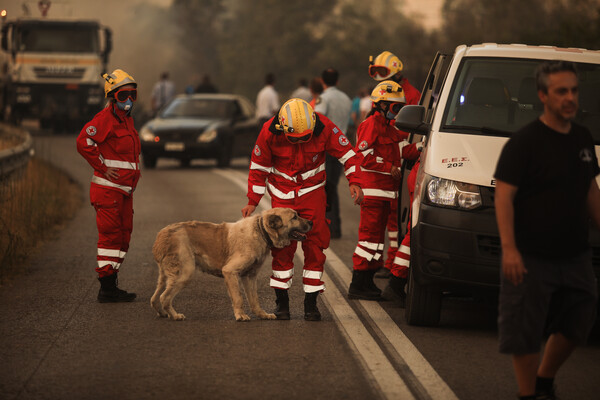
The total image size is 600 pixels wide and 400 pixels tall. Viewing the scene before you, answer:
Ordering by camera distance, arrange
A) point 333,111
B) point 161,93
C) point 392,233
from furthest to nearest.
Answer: point 161,93
point 333,111
point 392,233

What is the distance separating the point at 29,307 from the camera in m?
8.52

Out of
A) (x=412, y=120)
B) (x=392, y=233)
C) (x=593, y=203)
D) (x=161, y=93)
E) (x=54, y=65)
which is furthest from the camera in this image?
(x=54, y=65)

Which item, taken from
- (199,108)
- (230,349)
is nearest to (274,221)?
(230,349)

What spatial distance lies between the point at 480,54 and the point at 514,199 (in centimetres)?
359

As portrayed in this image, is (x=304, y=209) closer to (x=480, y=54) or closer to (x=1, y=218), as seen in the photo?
(x=480, y=54)

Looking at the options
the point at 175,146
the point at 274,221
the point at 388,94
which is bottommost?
the point at 175,146

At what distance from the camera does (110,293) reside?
8.84m

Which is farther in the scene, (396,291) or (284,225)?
(396,291)

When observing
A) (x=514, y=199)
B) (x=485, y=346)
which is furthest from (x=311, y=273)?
(x=514, y=199)

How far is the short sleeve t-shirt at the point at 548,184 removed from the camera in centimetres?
525

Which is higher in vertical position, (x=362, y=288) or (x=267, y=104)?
(x=362, y=288)

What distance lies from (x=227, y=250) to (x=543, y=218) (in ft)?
10.8

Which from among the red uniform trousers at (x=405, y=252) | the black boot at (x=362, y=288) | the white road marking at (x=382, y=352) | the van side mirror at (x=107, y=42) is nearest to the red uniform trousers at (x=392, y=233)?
the white road marking at (x=382, y=352)

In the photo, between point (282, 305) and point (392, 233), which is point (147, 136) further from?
point (282, 305)
